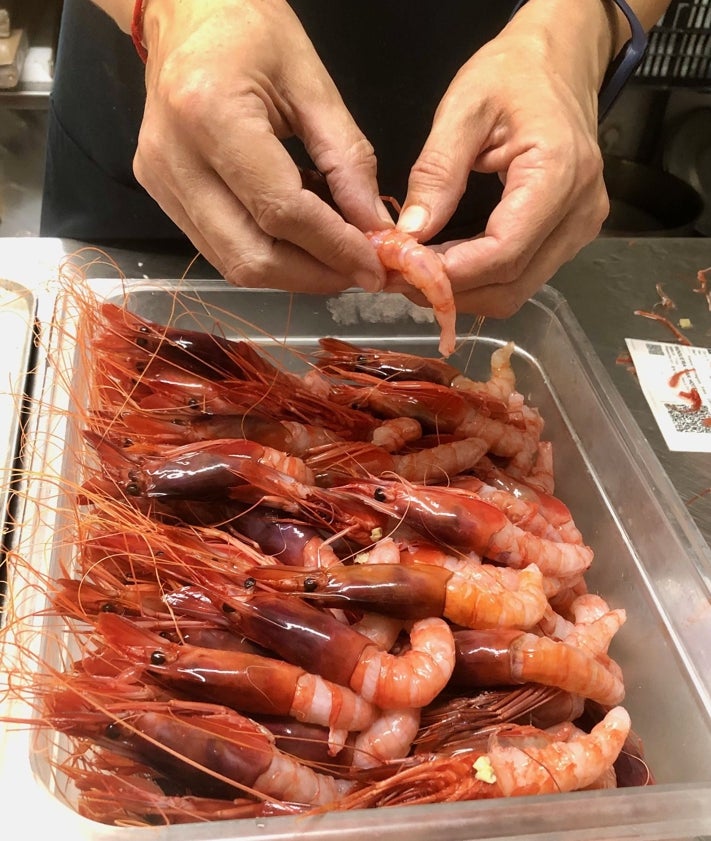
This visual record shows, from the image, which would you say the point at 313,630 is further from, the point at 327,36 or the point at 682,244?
the point at 682,244

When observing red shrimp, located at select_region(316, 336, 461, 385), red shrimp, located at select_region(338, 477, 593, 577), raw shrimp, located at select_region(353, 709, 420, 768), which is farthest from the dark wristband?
raw shrimp, located at select_region(353, 709, 420, 768)

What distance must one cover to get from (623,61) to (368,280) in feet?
2.58

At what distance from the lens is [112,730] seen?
0.97m

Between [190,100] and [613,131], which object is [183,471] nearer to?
[190,100]

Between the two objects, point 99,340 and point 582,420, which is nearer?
point 99,340

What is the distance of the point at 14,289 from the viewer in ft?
5.59

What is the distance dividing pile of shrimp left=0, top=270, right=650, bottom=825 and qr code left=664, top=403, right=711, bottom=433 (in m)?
0.51

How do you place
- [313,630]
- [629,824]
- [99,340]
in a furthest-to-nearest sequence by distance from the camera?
[99,340], [313,630], [629,824]

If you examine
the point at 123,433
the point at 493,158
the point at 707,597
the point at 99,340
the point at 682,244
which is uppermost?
the point at 493,158

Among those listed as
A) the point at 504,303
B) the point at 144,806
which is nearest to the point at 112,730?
the point at 144,806

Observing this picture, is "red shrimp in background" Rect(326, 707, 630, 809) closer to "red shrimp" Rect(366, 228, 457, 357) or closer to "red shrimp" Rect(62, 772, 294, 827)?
"red shrimp" Rect(62, 772, 294, 827)

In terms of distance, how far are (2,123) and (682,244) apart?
2.89 metres

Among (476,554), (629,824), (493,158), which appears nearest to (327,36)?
(493,158)

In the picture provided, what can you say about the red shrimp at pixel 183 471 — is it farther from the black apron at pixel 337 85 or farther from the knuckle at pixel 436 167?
the black apron at pixel 337 85
